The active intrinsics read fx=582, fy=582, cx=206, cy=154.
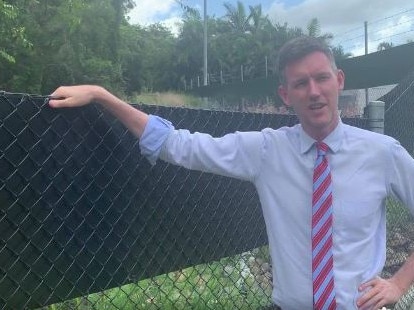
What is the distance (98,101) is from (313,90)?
2.79 ft

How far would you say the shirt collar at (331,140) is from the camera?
7.16 ft

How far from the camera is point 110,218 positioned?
2648 mm

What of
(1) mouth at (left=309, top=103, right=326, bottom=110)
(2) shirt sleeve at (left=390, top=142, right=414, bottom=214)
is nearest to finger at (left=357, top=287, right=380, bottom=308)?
(2) shirt sleeve at (left=390, top=142, right=414, bottom=214)

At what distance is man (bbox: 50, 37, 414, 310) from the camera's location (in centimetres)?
211

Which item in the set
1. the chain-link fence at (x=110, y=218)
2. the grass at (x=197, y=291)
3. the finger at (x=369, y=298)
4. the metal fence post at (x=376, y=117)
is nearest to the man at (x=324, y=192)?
the finger at (x=369, y=298)

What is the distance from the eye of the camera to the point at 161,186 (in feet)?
9.62

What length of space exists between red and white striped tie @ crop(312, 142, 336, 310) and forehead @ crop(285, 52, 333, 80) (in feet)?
1.21

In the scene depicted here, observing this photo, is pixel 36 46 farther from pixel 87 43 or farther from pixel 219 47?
pixel 219 47

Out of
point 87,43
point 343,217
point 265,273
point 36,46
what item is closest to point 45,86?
point 36,46

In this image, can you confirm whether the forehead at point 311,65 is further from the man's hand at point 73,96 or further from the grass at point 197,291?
the grass at point 197,291

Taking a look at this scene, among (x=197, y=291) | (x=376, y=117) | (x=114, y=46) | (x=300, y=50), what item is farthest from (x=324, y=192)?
(x=114, y=46)

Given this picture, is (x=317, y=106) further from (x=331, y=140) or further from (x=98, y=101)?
(x=98, y=101)

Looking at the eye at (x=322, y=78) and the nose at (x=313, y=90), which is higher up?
the eye at (x=322, y=78)

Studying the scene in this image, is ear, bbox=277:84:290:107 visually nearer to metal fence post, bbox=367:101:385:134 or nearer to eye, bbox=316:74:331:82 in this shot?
eye, bbox=316:74:331:82
